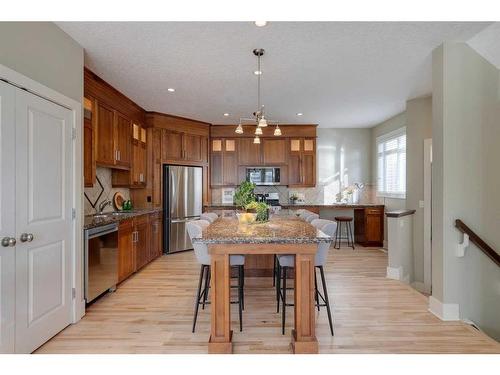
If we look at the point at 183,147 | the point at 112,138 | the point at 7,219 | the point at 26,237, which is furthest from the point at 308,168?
the point at 7,219

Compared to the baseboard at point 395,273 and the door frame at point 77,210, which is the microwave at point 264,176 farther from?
the door frame at point 77,210

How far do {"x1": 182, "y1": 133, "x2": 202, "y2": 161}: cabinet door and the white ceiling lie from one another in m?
0.95

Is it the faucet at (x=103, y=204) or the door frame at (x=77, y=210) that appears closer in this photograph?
the door frame at (x=77, y=210)

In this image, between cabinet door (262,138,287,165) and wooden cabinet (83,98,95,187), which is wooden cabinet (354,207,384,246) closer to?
cabinet door (262,138,287,165)

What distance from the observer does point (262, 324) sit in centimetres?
267

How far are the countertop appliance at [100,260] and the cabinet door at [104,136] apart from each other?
934mm

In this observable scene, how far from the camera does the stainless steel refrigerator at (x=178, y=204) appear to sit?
530cm

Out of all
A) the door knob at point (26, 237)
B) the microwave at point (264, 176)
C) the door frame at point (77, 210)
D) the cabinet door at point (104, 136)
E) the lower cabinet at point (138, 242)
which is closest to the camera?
the door knob at point (26, 237)

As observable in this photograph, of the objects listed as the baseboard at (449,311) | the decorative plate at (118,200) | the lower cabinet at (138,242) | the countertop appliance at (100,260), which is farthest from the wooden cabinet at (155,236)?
the baseboard at (449,311)

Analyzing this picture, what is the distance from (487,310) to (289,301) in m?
1.94

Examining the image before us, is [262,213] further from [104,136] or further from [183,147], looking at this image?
[183,147]

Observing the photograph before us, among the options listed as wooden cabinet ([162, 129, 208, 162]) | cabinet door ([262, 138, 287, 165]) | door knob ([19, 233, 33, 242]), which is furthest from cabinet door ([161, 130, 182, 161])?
door knob ([19, 233, 33, 242])
